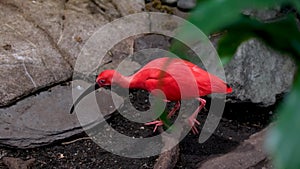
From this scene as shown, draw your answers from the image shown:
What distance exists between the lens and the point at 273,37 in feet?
2.69

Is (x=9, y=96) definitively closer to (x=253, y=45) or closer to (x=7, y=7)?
(x=7, y=7)

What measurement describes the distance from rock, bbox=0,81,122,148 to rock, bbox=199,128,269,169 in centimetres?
69

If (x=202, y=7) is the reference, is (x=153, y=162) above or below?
below

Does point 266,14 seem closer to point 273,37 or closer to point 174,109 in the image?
point 174,109

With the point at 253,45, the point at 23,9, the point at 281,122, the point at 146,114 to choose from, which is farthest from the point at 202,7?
the point at 23,9

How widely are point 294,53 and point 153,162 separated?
2.10 metres

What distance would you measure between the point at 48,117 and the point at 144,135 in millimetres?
546

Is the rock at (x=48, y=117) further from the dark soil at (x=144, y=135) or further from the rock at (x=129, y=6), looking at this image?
the rock at (x=129, y=6)

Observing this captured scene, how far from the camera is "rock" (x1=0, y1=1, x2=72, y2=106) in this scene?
124 inches

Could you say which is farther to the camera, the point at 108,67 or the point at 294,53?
the point at 108,67

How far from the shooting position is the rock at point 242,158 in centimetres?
285

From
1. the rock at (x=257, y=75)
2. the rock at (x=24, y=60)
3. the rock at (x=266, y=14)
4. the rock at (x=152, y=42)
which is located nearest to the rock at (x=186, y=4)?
the rock at (x=152, y=42)

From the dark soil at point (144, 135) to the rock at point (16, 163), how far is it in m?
0.04

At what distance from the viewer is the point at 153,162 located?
2.87 meters
